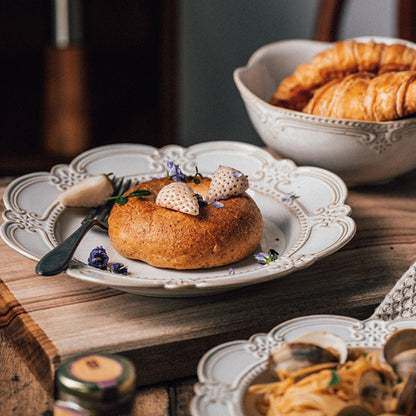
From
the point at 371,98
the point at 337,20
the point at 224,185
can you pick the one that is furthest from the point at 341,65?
the point at 337,20

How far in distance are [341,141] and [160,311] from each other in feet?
2.13

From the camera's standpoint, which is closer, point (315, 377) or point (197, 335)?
point (315, 377)

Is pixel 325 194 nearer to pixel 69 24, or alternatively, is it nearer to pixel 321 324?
pixel 321 324

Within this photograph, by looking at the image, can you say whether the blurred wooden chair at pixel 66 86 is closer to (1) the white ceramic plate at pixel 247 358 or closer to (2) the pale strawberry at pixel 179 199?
(2) the pale strawberry at pixel 179 199

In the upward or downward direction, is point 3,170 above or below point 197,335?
below

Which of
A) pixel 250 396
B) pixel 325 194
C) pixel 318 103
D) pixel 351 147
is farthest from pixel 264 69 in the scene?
pixel 250 396

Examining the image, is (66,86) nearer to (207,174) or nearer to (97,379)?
(207,174)

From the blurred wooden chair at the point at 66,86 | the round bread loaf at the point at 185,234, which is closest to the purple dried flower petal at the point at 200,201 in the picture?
the round bread loaf at the point at 185,234

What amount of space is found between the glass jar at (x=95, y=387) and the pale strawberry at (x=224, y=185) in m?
0.54

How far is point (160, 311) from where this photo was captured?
1.08 metres

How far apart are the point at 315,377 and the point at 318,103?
3.01ft

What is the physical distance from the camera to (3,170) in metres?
2.87

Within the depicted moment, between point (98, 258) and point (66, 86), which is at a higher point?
point (98, 258)

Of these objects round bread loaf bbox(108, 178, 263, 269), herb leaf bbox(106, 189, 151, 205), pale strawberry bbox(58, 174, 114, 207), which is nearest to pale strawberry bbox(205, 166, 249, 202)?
round bread loaf bbox(108, 178, 263, 269)
